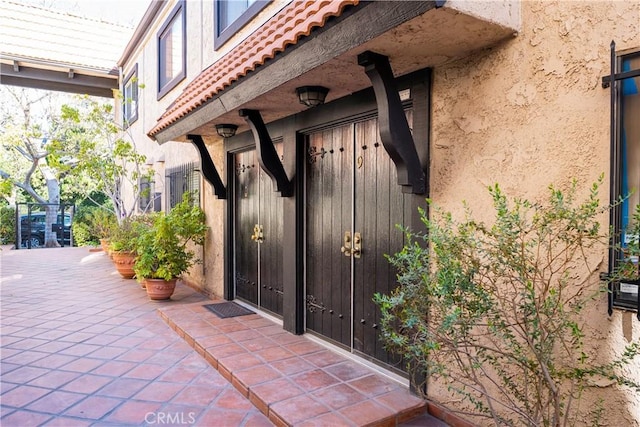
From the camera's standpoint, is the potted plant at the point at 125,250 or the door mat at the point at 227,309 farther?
the potted plant at the point at 125,250

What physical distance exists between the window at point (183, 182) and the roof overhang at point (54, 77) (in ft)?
18.2

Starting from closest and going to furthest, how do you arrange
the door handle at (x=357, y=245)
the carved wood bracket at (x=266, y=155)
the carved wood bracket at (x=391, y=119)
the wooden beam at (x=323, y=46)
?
the wooden beam at (x=323, y=46) → the carved wood bracket at (x=391, y=119) → the door handle at (x=357, y=245) → the carved wood bracket at (x=266, y=155)

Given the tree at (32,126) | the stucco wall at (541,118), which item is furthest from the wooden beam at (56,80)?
the stucco wall at (541,118)

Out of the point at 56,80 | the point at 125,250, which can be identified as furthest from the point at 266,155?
the point at 56,80

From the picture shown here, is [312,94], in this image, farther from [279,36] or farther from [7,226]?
[7,226]

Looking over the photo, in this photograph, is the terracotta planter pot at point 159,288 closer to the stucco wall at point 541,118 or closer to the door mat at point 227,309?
the door mat at point 227,309

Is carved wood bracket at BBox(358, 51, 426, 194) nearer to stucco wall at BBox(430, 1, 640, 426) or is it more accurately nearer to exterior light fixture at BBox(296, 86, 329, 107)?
stucco wall at BBox(430, 1, 640, 426)

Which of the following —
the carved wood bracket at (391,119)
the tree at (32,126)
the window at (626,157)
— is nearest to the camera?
the window at (626,157)

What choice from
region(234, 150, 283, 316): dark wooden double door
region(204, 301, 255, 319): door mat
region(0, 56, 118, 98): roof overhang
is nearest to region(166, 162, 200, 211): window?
region(234, 150, 283, 316): dark wooden double door

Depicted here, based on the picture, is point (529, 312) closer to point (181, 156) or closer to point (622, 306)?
point (622, 306)

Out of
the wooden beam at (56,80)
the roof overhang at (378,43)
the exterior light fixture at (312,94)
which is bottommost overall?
the exterior light fixture at (312,94)

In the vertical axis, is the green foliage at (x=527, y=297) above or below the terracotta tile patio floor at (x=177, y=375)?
above

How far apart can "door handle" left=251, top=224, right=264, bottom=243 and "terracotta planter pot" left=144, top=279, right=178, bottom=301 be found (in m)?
1.79

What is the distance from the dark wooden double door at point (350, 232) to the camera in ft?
11.8
